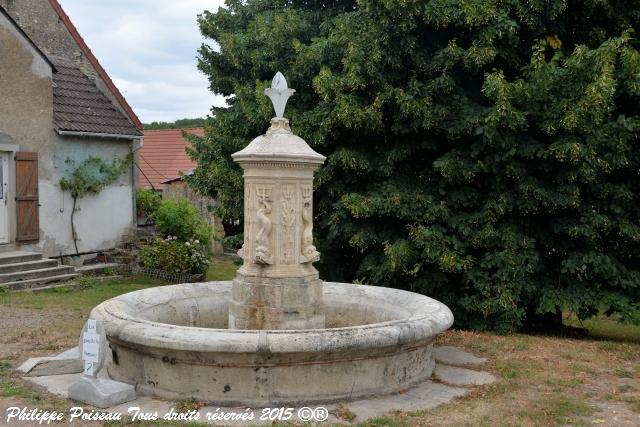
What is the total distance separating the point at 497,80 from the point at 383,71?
1924mm

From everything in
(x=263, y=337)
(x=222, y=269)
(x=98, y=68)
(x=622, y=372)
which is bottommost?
(x=222, y=269)

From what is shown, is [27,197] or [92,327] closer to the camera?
[92,327]

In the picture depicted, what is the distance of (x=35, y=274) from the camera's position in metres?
13.9

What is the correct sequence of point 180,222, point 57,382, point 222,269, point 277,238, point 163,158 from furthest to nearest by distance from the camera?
point 163,158, point 222,269, point 180,222, point 277,238, point 57,382

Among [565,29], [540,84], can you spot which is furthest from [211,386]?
[565,29]

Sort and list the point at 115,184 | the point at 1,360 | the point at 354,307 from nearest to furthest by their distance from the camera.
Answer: the point at 1,360
the point at 354,307
the point at 115,184

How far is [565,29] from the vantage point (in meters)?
10.0

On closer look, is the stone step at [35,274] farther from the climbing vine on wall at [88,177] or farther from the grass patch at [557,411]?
the grass patch at [557,411]

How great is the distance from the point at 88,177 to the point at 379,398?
12121 mm

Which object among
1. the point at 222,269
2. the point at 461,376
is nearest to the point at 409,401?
the point at 461,376

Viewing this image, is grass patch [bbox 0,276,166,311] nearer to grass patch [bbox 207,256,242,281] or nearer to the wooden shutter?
the wooden shutter

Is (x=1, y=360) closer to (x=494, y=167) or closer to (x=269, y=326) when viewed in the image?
(x=269, y=326)

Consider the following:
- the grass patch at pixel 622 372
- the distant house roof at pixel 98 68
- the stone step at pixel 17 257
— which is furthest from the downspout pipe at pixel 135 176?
the grass patch at pixel 622 372

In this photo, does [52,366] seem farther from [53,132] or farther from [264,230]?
[53,132]
